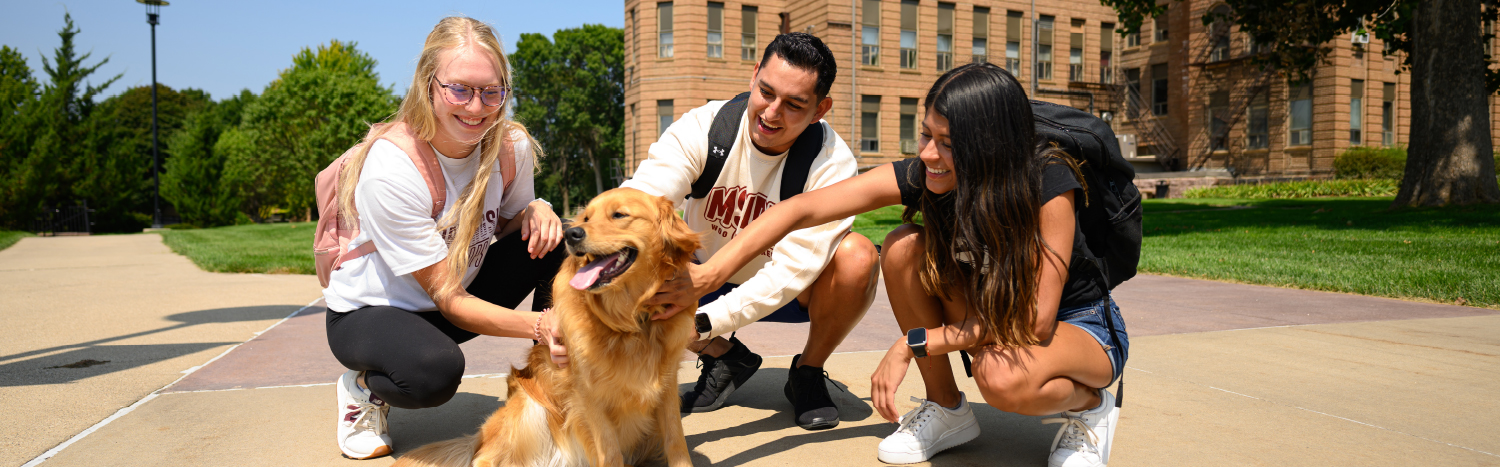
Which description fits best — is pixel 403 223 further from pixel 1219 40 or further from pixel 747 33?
pixel 1219 40

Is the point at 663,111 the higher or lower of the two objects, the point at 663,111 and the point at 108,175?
the higher

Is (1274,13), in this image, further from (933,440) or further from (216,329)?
(216,329)

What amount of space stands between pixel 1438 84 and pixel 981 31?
23000 millimetres

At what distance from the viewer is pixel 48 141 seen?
23.9m

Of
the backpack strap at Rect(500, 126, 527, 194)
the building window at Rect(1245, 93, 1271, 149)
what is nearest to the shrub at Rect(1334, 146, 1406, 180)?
the building window at Rect(1245, 93, 1271, 149)

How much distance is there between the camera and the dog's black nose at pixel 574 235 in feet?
7.98

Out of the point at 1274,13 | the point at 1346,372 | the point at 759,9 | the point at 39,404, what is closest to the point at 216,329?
the point at 39,404

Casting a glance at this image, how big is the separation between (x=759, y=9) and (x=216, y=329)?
31.8 metres

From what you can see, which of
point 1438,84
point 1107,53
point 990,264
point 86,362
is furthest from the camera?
point 1107,53

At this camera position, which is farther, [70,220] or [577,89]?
[577,89]

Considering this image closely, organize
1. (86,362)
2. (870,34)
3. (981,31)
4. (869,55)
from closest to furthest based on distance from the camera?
(86,362)
(870,34)
(869,55)
(981,31)

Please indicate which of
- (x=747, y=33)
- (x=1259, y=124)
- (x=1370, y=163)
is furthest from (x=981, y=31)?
(x=1370, y=163)

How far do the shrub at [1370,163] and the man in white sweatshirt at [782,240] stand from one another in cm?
3089

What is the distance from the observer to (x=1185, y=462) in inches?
109
